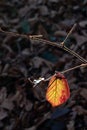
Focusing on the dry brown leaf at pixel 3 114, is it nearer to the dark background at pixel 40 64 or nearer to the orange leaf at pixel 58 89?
the dark background at pixel 40 64

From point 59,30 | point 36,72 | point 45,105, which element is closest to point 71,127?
point 45,105

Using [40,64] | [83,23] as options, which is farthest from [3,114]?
[83,23]

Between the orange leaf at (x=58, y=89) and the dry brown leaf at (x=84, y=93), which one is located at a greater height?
the orange leaf at (x=58, y=89)

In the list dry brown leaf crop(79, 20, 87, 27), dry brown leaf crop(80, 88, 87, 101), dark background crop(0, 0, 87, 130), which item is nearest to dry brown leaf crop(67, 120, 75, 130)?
dark background crop(0, 0, 87, 130)

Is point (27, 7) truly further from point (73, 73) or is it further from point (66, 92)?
point (66, 92)

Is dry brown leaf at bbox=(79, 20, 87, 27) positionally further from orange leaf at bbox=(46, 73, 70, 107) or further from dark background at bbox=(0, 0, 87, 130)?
orange leaf at bbox=(46, 73, 70, 107)

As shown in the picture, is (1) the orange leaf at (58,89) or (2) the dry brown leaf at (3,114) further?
(2) the dry brown leaf at (3,114)

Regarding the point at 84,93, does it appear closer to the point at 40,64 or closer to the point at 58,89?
the point at 40,64

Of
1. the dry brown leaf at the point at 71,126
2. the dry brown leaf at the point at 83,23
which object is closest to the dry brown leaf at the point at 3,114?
the dry brown leaf at the point at 71,126
